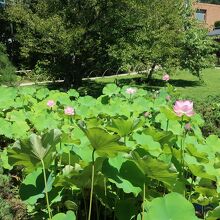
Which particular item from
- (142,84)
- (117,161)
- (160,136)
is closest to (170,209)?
(117,161)

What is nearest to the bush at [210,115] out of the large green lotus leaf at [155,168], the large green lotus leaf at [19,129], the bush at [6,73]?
the large green lotus leaf at [19,129]

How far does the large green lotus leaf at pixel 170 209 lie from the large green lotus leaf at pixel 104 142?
388mm

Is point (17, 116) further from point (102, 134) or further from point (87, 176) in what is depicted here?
point (102, 134)

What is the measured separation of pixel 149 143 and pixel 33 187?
79 centimetres

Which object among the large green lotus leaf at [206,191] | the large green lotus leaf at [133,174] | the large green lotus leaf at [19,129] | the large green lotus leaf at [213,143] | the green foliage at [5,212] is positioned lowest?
the large green lotus leaf at [19,129]

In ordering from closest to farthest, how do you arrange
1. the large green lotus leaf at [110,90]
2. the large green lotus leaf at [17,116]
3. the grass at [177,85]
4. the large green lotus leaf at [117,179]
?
the large green lotus leaf at [117,179] < the large green lotus leaf at [17,116] < the large green lotus leaf at [110,90] < the grass at [177,85]

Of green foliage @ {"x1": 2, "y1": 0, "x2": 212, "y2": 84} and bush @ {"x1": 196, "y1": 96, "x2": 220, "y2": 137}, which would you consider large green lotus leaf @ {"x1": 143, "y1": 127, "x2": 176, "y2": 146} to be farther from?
green foliage @ {"x1": 2, "y1": 0, "x2": 212, "y2": 84}

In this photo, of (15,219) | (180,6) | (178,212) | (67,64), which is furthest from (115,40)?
(178,212)

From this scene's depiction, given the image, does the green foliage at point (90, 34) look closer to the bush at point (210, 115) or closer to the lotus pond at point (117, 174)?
the bush at point (210, 115)

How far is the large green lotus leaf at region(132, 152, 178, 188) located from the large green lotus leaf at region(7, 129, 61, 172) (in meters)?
0.40

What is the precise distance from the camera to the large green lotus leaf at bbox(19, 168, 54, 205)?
2385mm

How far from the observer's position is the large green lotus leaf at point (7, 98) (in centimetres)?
560

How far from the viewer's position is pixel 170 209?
1953 millimetres

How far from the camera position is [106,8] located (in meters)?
13.5
